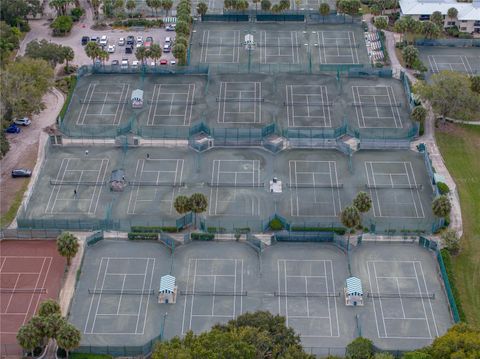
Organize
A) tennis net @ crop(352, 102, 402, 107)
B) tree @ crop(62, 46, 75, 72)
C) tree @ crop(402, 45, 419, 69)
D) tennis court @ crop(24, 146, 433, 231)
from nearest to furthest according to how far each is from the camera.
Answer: tennis court @ crop(24, 146, 433, 231)
tennis net @ crop(352, 102, 402, 107)
tree @ crop(402, 45, 419, 69)
tree @ crop(62, 46, 75, 72)

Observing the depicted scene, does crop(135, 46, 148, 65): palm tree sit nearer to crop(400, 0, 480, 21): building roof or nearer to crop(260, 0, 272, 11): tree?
crop(260, 0, 272, 11): tree

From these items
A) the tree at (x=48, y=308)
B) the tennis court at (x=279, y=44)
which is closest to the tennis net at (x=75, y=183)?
the tree at (x=48, y=308)

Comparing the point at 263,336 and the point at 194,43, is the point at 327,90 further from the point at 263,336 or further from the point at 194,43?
the point at 263,336

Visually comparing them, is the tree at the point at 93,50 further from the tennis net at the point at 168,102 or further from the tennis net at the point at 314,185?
the tennis net at the point at 314,185

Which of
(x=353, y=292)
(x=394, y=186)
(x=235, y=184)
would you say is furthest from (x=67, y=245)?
(x=394, y=186)

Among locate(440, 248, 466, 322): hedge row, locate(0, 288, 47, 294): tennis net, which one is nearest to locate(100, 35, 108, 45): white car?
locate(0, 288, 47, 294): tennis net
